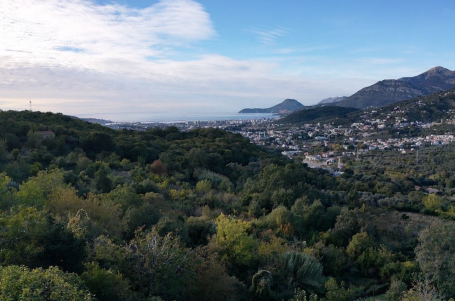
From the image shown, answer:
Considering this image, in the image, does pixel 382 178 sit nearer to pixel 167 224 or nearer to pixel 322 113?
pixel 167 224

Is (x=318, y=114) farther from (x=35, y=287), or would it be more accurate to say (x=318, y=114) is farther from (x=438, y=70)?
(x=35, y=287)

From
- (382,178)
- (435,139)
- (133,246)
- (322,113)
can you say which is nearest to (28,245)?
(133,246)

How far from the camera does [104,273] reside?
5.45m

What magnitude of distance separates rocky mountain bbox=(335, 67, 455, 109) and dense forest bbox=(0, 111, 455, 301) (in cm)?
8948

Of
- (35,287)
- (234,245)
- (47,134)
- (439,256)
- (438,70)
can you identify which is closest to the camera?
(35,287)

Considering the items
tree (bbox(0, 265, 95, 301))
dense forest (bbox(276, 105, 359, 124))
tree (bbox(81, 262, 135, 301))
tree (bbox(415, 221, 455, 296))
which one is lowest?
tree (bbox(415, 221, 455, 296))

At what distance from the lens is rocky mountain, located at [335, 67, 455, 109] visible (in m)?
103

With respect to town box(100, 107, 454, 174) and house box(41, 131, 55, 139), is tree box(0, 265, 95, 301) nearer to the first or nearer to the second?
house box(41, 131, 55, 139)

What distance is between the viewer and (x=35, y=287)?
4074 mm

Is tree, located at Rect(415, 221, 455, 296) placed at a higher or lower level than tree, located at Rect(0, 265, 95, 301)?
lower

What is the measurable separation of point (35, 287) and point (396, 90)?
11754cm

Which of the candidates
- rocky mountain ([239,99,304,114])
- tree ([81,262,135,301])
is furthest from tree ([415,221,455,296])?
rocky mountain ([239,99,304,114])

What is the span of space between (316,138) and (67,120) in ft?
138

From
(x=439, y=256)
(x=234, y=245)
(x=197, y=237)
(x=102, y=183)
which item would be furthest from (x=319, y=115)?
(x=234, y=245)
